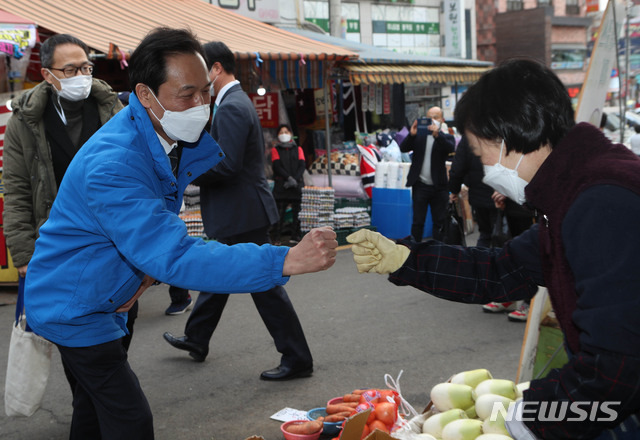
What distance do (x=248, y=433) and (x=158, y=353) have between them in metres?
1.74

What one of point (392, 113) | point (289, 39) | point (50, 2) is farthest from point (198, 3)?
point (392, 113)

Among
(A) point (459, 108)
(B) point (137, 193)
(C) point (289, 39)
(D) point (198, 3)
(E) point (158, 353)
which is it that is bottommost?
(E) point (158, 353)

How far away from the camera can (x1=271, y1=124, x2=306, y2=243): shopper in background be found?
10.4 meters

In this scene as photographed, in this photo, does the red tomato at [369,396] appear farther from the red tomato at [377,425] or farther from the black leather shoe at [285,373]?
the black leather shoe at [285,373]

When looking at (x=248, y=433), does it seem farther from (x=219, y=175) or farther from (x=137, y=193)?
(x=137, y=193)

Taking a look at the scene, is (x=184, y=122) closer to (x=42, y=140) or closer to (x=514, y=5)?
(x=42, y=140)

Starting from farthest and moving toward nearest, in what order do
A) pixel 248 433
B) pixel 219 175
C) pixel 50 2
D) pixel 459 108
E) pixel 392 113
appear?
pixel 392 113 → pixel 50 2 → pixel 219 175 → pixel 248 433 → pixel 459 108

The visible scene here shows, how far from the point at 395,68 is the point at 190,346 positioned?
885 centimetres

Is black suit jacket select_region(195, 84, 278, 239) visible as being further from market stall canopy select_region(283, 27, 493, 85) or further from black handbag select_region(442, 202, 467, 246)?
market stall canopy select_region(283, 27, 493, 85)

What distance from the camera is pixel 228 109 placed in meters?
4.60

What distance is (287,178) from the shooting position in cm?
1037

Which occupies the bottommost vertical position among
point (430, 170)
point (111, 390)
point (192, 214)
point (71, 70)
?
point (192, 214)

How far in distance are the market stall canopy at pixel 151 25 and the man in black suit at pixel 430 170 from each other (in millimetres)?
2157

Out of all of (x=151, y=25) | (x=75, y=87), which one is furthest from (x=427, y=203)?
(x=75, y=87)
